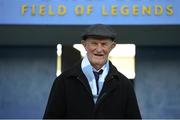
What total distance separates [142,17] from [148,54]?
1777 mm

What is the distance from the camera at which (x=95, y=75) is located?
114 inches

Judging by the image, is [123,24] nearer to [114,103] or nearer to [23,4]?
[23,4]

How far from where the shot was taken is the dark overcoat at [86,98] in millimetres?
2846

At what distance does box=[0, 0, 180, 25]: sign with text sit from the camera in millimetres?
8820

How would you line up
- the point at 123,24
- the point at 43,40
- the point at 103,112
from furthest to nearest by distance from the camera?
1. the point at 43,40
2. the point at 123,24
3. the point at 103,112

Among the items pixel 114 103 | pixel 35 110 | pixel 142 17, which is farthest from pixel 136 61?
pixel 114 103

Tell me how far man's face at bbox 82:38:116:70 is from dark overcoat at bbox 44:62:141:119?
10cm

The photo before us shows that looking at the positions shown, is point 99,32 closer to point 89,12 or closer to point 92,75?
point 92,75

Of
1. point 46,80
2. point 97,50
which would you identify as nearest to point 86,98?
point 97,50

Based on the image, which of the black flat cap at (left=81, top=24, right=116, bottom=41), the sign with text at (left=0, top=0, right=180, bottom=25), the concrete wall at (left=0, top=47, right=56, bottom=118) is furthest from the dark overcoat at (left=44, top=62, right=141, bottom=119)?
the concrete wall at (left=0, top=47, right=56, bottom=118)

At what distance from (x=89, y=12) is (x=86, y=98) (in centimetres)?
619

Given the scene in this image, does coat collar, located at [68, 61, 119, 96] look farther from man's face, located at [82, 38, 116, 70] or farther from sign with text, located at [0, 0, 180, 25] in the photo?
sign with text, located at [0, 0, 180, 25]

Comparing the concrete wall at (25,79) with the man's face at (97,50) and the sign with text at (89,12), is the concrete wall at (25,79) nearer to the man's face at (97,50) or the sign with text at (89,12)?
the sign with text at (89,12)

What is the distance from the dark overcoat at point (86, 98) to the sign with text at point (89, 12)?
5.97 m
